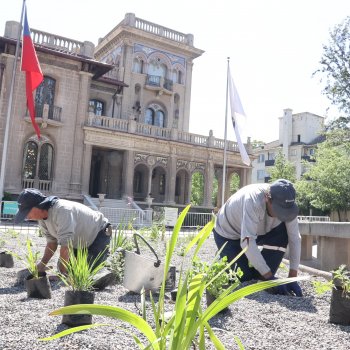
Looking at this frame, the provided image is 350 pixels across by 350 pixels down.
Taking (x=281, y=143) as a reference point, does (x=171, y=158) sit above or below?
below

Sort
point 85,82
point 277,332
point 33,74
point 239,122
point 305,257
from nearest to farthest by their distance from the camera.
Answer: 1. point 277,332
2. point 305,257
3. point 33,74
4. point 239,122
5. point 85,82

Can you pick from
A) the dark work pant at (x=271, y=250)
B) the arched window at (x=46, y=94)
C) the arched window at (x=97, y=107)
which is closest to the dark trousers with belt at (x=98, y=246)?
the dark work pant at (x=271, y=250)

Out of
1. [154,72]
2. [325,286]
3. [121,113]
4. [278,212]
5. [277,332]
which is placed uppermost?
[154,72]

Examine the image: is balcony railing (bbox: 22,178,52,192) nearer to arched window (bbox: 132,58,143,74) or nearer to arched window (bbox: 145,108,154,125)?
arched window (bbox: 145,108,154,125)

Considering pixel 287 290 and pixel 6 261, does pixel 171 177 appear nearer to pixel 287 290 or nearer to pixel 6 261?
pixel 6 261

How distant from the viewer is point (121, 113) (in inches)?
1126

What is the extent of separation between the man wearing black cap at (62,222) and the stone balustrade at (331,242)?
400cm

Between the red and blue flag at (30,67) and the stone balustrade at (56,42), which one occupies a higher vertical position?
the stone balustrade at (56,42)

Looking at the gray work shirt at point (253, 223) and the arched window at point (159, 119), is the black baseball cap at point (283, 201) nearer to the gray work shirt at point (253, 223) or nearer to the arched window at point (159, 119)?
the gray work shirt at point (253, 223)

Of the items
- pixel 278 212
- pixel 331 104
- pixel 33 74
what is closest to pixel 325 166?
pixel 331 104

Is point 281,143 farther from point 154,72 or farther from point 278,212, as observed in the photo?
point 278,212

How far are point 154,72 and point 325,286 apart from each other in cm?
2853

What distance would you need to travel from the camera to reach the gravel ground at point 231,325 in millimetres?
2678

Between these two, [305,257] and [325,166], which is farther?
[325,166]
